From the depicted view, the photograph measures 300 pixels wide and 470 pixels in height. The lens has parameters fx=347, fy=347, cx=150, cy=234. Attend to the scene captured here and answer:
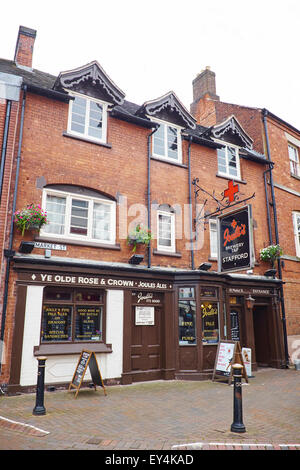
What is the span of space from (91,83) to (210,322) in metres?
8.92

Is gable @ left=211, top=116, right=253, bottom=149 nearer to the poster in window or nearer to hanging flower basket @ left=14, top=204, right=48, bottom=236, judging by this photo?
the poster in window

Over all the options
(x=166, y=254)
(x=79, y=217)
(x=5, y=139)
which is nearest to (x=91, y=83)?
(x=5, y=139)

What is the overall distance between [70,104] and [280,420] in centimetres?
1031

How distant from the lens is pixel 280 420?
6.52 m

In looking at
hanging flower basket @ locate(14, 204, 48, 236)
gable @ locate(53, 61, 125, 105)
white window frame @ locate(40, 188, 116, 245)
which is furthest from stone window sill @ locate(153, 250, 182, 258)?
gable @ locate(53, 61, 125, 105)

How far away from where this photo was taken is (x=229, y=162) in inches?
590

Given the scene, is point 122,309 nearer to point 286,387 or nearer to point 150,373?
point 150,373

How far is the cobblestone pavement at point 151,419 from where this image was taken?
17.4ft

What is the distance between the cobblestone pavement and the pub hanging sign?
3.48 metres

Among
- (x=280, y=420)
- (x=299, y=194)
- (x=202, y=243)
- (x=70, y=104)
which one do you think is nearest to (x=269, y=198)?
(x=299, y=194)

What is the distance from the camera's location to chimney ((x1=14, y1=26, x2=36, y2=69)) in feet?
40.1

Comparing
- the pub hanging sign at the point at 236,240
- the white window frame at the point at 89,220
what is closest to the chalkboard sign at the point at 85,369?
the white window frame at the point at 89,220

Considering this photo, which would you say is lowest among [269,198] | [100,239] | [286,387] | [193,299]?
[286,387]

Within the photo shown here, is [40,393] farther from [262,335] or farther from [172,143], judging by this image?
[262,335]
